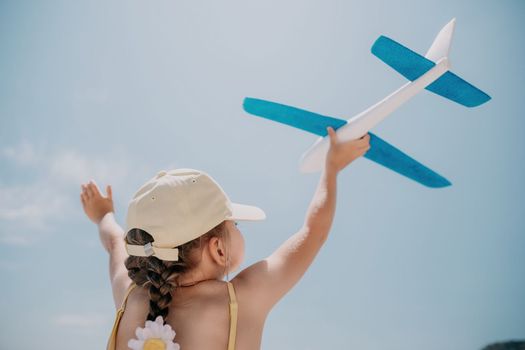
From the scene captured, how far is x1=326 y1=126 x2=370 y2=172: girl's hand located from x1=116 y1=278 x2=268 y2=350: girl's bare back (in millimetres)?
631

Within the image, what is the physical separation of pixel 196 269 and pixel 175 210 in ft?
0.71

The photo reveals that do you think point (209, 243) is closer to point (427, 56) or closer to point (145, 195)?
point (145, 195)

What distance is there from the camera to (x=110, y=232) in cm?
200

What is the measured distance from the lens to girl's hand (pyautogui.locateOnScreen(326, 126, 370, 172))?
1.79m

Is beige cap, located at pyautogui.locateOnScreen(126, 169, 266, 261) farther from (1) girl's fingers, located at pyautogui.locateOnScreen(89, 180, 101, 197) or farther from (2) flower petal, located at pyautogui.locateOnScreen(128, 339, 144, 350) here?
(1) girl's fingers, located at pyautogui.locateOnScreen(89, 180, 101, 197)

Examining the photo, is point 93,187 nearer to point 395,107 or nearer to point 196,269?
point 196,269

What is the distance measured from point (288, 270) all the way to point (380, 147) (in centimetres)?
127

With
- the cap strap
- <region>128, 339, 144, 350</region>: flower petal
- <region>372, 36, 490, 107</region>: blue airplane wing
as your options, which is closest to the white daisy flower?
<region>128, 339, 144, 350</region>: flower petal

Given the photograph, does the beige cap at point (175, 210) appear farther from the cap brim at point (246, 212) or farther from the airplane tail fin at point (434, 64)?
the airplane tail fin at point (434, 64)

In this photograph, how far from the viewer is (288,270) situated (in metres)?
1.49

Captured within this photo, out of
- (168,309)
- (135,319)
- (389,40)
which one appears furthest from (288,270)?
(389,40)

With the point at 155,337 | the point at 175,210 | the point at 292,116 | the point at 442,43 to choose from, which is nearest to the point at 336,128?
the point at 292,116

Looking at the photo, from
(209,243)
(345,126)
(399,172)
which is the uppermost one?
(345,126)

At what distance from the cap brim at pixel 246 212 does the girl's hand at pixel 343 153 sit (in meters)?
0.34
